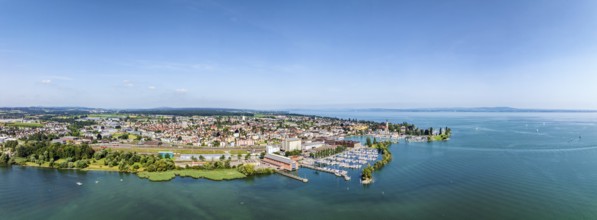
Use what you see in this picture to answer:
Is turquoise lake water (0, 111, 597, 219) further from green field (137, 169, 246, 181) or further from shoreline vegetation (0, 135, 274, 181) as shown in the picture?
shoreline vegetation (0, 135, 274, 181)

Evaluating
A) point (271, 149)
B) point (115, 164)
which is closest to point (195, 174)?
point (115, 164)

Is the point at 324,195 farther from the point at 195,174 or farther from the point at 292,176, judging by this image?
the point at 195,174

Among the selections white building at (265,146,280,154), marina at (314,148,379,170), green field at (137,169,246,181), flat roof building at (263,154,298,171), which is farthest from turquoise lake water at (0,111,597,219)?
white building at (265,146,280,154)

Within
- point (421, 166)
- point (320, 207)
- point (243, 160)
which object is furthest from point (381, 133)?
point (320, 207)

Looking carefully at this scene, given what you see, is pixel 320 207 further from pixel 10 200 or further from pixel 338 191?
pixel 10 200

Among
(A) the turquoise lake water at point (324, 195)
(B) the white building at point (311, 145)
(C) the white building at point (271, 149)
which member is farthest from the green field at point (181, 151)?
(A) the turquoise lake water at point (324, 195)

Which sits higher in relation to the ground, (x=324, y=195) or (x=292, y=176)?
(x=292, y=176)

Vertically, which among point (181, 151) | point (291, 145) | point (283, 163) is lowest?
point (181, 151)

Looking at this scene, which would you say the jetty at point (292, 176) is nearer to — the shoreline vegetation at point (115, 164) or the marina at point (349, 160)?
the shoreline vegetation at point (115, 164)
